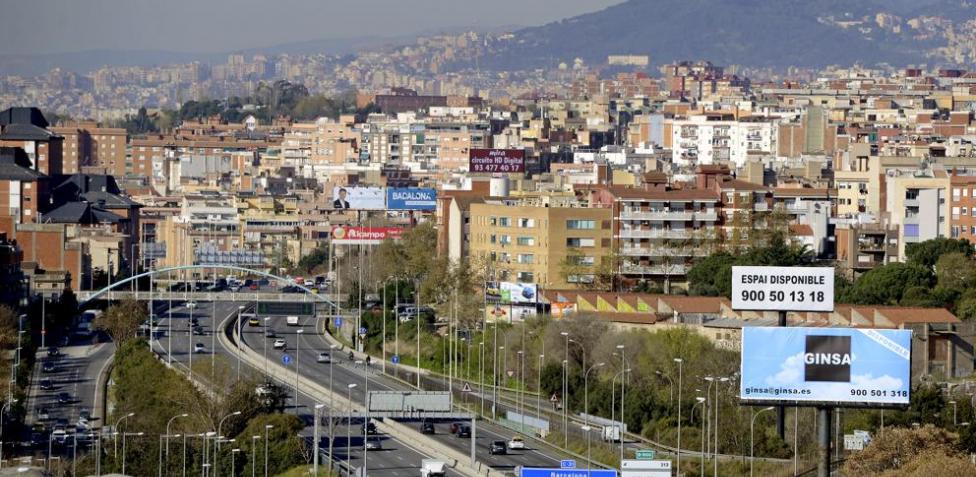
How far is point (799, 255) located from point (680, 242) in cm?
833

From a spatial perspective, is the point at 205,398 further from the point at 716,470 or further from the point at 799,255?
the point at 799,255

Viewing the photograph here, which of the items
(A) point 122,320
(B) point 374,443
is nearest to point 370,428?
(B) point 374,443

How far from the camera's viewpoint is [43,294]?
105375mm

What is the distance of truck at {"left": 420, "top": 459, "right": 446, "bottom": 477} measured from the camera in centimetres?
5756

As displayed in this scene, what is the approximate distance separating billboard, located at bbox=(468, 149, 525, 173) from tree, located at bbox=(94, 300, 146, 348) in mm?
36433

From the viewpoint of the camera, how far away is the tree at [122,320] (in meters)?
94.7

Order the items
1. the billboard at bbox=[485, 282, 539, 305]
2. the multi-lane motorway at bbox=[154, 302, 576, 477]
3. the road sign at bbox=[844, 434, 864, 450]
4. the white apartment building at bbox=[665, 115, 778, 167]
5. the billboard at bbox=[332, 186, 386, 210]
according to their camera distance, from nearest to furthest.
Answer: the road sign at bbox=[844, 434, 864, 450] → the multi-lane motorway at bbox=[154, 302, 576, 477] → the billboard at bbox=[485, 282, 539, 305] → the billboard at bbox=[332, 186, 386, 210] → the white apartment building at bbox=[665, 115, 778, 167]

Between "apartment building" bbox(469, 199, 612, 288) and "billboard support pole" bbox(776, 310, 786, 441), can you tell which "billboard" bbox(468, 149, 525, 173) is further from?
"billboard support pole" bbox(776, 310, 786, 441)

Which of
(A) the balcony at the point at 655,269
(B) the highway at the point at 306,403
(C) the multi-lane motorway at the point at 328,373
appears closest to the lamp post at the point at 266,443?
(B) the highway at the point at 306,403

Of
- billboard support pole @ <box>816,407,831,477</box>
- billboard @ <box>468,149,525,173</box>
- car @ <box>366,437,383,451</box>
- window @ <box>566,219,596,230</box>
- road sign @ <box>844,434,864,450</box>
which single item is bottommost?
car @ <box>366,437,383,451</box>

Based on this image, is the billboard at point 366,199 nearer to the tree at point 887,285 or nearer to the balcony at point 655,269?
the balcony at point 655,269

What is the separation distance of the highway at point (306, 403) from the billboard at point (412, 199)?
1838 centimetres

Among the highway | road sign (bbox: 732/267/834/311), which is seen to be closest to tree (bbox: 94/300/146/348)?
the highway

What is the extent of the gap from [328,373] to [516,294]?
32.6 feet
